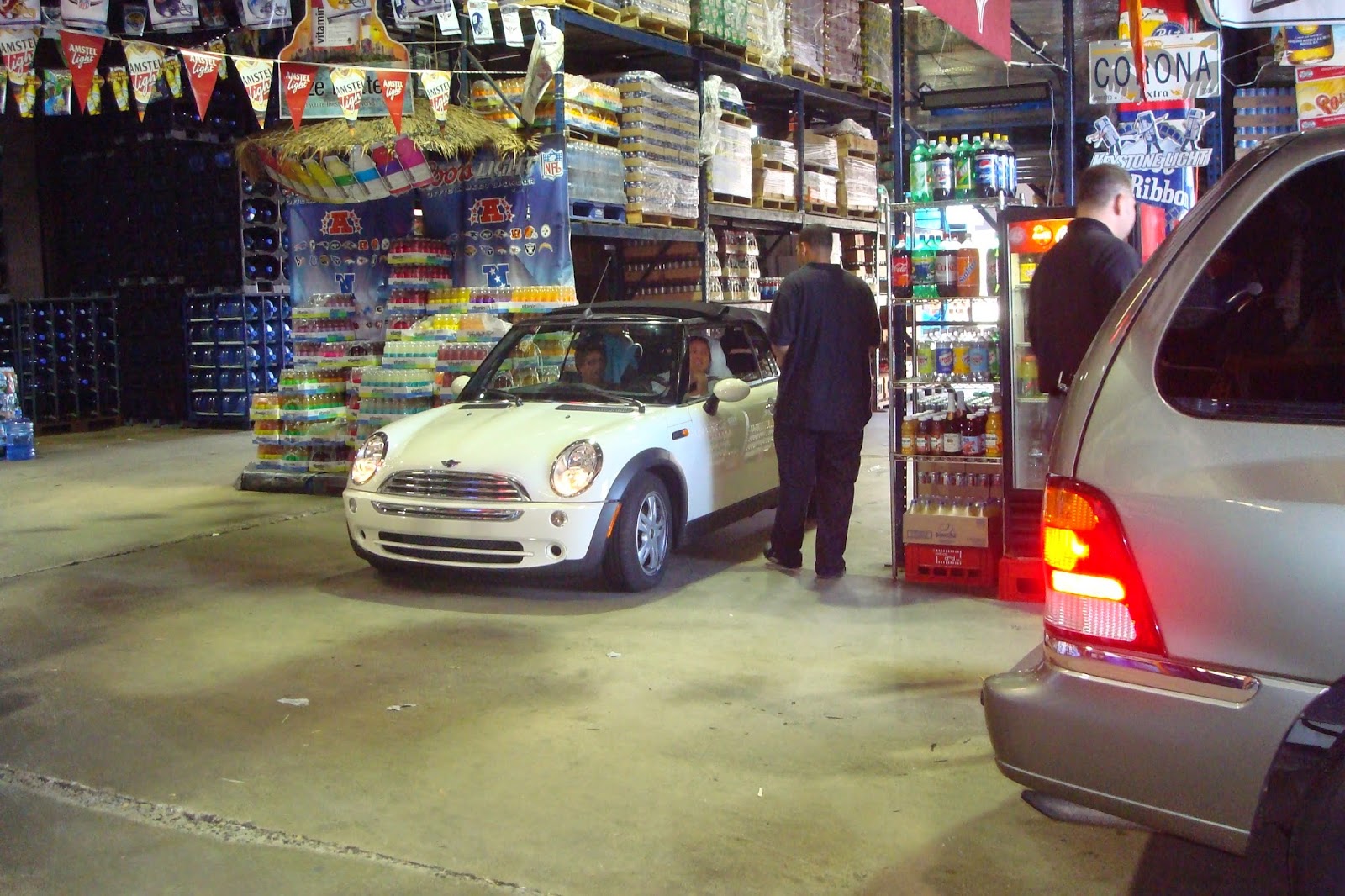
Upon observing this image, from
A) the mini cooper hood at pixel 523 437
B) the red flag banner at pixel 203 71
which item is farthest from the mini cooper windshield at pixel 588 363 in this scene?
the red flag banner at pixel 203 71

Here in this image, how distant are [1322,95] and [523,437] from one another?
21.2ft

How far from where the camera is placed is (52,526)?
912 centimetres

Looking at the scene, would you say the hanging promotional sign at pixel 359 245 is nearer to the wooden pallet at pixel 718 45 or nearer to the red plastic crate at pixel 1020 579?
the wooden pallet at pixel 718 45

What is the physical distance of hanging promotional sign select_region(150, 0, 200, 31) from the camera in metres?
11.4

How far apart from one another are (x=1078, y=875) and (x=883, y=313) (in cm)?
1436

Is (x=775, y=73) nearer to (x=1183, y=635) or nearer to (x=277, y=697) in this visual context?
(x=277, y=697)

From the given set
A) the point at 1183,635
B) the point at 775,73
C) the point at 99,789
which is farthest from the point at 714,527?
the point at 775,73

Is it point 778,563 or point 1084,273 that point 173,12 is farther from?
point 1084,273

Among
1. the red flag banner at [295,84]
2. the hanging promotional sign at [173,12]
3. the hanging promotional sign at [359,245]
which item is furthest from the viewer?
the hanging promotional sign at [173,12]

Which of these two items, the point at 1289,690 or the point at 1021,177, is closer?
the point at 1289,690

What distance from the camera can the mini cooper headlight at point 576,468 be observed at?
618cm

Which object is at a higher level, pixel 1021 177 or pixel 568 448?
pixel 1021 177

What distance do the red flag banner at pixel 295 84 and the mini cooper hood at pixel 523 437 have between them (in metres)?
4.32

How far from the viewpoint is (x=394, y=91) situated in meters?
9.50
